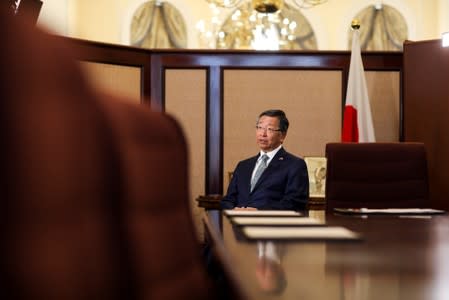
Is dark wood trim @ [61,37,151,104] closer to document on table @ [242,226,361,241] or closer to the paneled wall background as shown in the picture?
the paneled wall background

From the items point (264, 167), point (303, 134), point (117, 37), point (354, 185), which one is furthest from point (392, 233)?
point (117, 37)

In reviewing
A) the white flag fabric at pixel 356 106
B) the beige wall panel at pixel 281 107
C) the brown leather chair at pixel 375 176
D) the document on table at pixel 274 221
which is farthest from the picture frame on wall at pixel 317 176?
the document on table at pixel 274 221

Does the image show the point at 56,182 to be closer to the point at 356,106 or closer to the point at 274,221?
the point at 274,221

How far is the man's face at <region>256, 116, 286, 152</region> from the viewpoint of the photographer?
14.0 ft

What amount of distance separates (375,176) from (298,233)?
1.80m

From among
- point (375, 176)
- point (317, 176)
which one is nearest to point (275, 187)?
point (375, 176)

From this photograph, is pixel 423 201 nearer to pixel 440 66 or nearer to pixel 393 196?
pixel 393 196

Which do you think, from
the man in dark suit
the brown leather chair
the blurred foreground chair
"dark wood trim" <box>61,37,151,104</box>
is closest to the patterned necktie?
the man in dark suit

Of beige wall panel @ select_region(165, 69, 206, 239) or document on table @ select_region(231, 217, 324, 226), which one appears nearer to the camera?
document on table @ select_region(231, 217, 324, 226)

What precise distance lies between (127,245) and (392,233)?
1760 millimetres

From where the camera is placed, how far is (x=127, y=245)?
0.42 metres

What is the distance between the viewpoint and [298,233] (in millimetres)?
1899

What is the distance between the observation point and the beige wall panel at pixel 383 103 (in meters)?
5.86

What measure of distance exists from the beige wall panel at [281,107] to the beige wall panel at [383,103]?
0.36 metres
